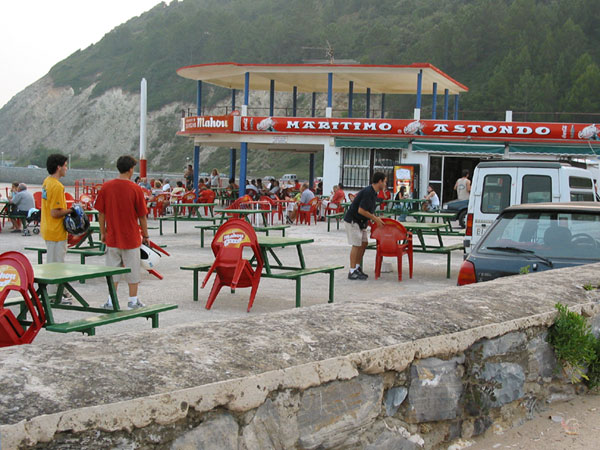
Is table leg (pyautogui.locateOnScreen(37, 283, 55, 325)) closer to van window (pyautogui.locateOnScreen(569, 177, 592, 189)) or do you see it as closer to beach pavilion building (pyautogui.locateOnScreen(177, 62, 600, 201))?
van window (pyautogui.locateOnScreen(569, 177, 592, 189))

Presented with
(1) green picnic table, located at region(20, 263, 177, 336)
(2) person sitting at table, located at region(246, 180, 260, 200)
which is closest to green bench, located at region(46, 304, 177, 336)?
(1) green picnic table, located at region(20, 263, 177, 336)

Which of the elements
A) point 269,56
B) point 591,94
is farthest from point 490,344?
point 269,56

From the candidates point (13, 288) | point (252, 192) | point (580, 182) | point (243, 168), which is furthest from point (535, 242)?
point (243, 168)

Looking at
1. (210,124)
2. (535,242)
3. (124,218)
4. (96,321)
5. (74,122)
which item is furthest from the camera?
(74,122)

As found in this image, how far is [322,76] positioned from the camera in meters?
32.2

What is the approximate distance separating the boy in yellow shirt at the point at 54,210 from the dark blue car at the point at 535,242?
4107 millimetres

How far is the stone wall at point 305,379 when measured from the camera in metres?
2.35

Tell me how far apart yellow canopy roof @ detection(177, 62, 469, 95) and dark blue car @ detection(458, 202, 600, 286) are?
21994mm

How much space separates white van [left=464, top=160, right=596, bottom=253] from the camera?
1162 centimetres

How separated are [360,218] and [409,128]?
697 inches

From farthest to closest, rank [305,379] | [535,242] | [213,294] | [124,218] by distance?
[213,294] < [124,218] < [535,242] < [305,379]

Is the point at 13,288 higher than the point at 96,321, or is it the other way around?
the point at 13,288

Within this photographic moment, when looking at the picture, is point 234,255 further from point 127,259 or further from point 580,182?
point 580,182

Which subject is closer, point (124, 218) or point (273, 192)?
point (124, 218)
